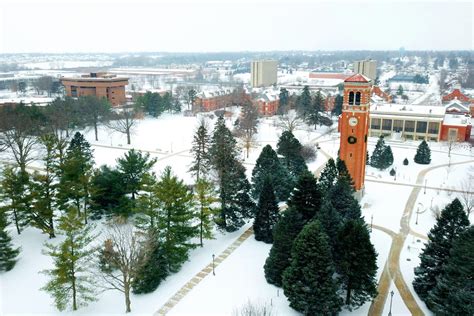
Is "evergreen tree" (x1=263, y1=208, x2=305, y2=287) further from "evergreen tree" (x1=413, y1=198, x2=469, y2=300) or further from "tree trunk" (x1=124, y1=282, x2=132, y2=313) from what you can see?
"tree trunk" (x1=124, y1=282, x2=132, y2=313)

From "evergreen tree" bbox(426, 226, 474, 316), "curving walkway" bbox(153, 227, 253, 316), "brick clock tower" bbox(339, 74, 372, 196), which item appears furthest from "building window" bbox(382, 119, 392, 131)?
"evergreen tree" bbox(426, 226, 474, 316)

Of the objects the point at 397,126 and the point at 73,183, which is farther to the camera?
the point at 397,126

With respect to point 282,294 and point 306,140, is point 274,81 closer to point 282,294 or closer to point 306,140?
point 306,140

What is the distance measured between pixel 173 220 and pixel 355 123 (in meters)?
22.1

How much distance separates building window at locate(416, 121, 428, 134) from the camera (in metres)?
73.2

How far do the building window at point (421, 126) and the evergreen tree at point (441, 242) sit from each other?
169 feet

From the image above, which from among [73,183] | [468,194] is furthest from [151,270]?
[468,194]

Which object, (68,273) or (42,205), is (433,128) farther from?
(68,273)

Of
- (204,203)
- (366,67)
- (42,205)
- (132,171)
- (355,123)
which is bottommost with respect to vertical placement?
(42,205)

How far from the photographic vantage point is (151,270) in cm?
2716

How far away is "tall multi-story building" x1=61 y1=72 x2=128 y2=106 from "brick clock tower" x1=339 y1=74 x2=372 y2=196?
240 ft

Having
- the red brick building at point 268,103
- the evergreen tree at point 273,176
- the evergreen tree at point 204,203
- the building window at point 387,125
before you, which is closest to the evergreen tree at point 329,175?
the evergreen tree at point 273,176

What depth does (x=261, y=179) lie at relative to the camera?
139 feet

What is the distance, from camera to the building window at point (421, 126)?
7319cm
